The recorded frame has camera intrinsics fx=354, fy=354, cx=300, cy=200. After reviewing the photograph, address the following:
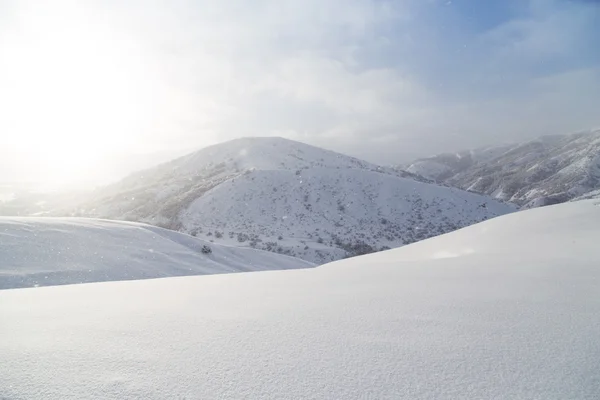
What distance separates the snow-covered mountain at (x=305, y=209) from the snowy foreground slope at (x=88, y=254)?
1269cm

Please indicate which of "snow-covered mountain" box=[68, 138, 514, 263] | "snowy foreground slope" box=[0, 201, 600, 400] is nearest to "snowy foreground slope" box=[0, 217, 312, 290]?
"snowy foreground slope" box=[0, 201, 600, 400]

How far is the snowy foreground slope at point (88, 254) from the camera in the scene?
32.4 feet

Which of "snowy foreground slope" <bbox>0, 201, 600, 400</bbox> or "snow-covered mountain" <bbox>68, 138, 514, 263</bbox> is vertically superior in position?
"snow-covered mountain" <bbox>68, 138, 514, 263</bbox>

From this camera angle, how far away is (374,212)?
146ft

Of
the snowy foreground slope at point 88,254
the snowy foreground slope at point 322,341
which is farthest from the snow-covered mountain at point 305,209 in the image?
the snowy foreground slope at point 322,341

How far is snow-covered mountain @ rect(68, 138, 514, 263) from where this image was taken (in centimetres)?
3293

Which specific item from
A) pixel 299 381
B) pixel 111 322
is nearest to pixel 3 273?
pixel 111 322

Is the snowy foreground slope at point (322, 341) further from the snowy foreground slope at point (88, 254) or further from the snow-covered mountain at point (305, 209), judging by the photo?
the snow-covered mountain at point (305, 209)

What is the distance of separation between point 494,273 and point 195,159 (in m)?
71.2

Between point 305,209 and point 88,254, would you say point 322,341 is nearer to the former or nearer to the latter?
point 88,254

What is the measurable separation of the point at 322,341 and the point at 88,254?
11778mm

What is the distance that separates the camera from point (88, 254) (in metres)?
11.6

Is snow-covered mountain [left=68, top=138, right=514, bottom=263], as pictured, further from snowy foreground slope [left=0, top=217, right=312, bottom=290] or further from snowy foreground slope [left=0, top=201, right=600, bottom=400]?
snowy foreground slope [left=0, top=201, right=600, bottom=400]

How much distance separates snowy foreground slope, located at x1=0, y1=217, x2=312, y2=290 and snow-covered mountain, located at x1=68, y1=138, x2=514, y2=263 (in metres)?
12.7
